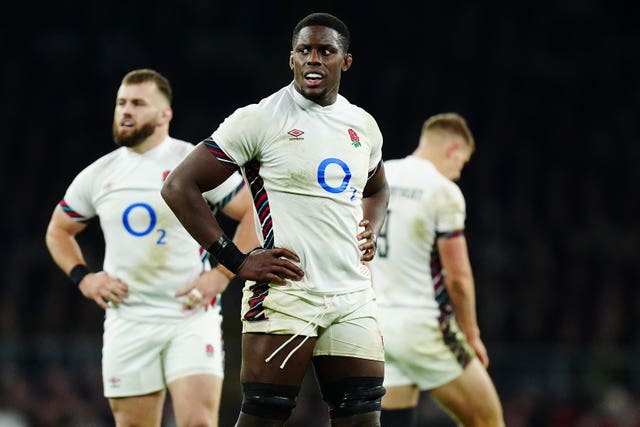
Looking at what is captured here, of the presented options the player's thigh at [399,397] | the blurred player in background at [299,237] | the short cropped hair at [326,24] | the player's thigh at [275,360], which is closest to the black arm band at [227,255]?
the blurred player in background at [299,237]

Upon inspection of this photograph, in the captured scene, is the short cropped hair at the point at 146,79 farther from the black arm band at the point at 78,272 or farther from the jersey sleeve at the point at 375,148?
the jersey sleeve at the point at 375,148

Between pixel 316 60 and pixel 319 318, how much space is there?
3.47 ft

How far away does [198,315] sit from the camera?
5895 millimetres

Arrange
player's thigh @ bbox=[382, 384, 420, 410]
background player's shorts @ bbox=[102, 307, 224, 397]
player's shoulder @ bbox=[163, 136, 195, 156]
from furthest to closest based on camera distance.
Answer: player's thigh @ bbox=[382, 384, 420, 410]
player's shoulder @ bbox=[163, 136, 195, 156]
background player's shorts @ bbox=[102, 307, 224, 397]

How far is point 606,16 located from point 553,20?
1.11 m

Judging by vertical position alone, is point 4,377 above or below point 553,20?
below

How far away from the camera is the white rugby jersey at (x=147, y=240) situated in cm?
584

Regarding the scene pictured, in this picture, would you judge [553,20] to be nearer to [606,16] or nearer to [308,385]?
[606,16]

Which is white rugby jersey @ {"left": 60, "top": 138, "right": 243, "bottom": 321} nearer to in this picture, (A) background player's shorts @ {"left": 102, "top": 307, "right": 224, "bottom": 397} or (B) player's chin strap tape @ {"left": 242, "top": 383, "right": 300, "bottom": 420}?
(A) background player's shorts @ {"left": 102, "top": 307, "right": 224, "bottom": 397}

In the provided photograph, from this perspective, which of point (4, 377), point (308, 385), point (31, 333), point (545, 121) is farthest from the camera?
point (545, 121)

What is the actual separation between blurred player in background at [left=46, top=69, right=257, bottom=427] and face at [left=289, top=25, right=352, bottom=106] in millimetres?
1479

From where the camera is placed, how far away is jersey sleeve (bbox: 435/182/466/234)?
6418 mm

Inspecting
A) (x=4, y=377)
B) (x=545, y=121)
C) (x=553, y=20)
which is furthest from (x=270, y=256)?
(x=553, y=20)

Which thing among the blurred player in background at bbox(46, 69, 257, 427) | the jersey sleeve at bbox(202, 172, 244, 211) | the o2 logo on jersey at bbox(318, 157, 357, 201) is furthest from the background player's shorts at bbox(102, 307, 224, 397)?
the o2 logo on jersey at bbox(318, 157, 357, 201)
